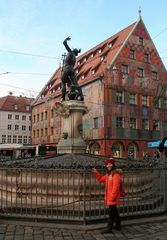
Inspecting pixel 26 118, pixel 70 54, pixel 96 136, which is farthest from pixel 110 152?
pixel 26 118

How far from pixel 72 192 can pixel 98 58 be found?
120 feet

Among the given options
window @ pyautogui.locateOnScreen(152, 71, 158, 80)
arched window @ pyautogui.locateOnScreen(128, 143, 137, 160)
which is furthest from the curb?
window @ pyautogui.locateOnScreen(152, 71, 158, 80)

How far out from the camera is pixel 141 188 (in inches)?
343

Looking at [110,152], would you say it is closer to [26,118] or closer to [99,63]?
[99,63]

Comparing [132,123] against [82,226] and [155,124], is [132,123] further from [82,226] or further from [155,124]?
[82,226]

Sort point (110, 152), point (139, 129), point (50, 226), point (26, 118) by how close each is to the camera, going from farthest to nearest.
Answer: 1. point (26, 118)
2. point (139, 129)
3. point (110, 152)
4. point (50, 226)

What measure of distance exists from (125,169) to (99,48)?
39622 millimetres

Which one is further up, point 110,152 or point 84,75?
point 84,75

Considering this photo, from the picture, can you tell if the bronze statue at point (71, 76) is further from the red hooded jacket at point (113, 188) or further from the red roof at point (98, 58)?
the red roof at point (98, 58)

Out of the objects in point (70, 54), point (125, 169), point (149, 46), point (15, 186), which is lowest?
point (15, 186)

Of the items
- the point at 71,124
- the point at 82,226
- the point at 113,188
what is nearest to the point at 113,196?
the point at 113,188

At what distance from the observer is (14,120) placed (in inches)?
2953

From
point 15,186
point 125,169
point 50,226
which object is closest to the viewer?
point 50,226

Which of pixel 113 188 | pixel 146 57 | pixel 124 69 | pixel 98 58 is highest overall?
pixel 98 58
